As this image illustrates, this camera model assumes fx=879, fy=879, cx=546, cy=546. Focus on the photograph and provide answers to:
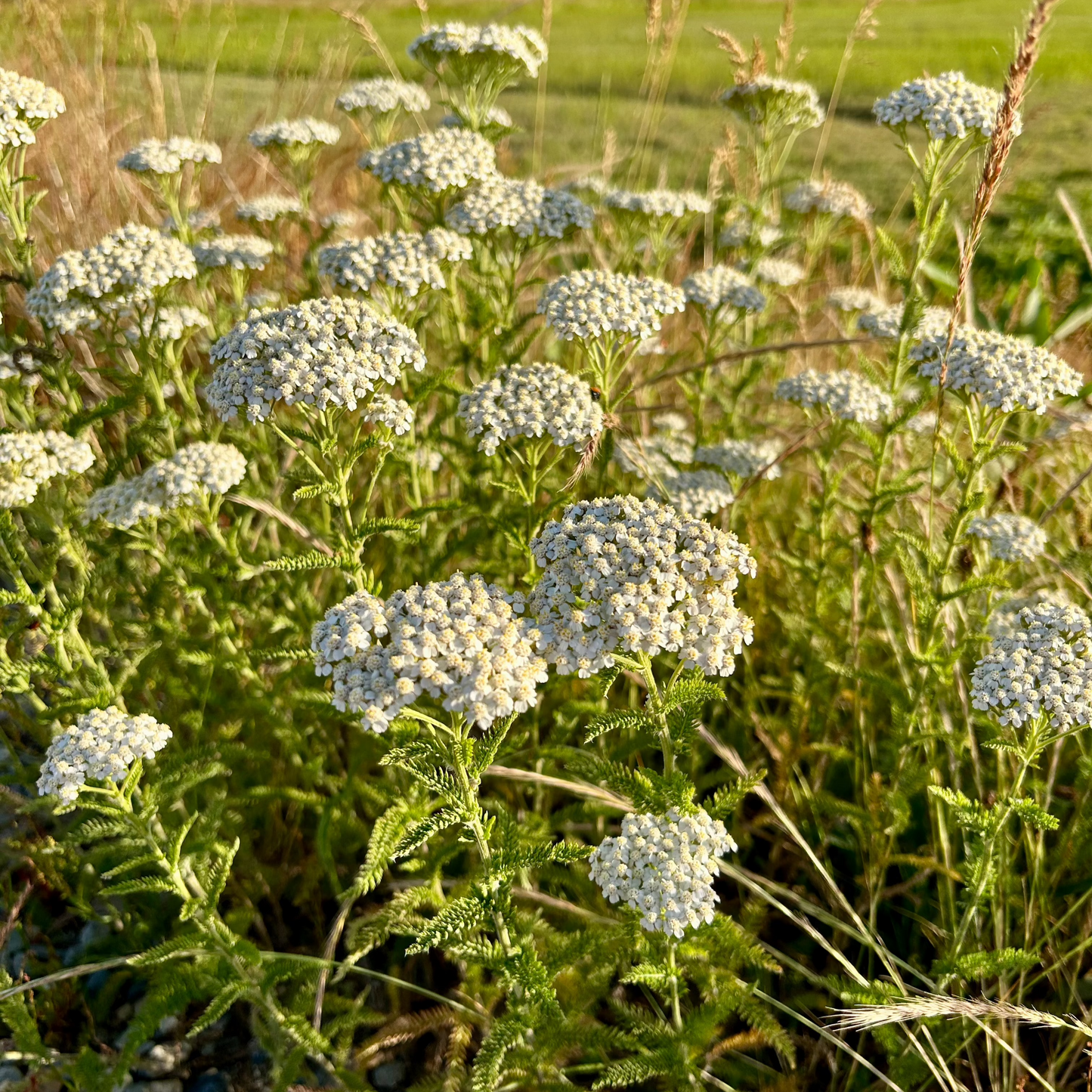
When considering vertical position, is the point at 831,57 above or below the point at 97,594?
above

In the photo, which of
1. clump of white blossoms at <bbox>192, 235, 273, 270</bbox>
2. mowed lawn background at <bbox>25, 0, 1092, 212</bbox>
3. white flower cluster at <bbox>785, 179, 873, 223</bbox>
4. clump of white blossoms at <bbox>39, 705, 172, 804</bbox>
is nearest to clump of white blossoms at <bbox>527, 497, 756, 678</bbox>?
clump of white blossoms at <bbox>39, 705, 172, 804</bbox>

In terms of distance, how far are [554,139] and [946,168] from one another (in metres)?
9.15

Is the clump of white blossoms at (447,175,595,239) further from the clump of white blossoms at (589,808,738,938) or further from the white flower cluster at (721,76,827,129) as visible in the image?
the clump of white blossoms at (589,808,738,938)

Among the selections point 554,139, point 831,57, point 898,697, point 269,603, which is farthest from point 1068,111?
point 269,603

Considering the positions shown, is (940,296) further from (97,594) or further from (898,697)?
(97,594)

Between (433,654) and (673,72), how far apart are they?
15218 millimetres

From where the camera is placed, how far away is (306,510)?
346cm

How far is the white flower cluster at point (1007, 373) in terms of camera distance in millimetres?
2676

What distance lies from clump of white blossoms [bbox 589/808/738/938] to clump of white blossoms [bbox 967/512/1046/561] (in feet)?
5.58

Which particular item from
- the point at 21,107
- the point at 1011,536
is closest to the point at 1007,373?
the point at 1011,536

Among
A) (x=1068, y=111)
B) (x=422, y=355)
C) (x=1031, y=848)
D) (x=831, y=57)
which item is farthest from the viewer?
(x=831, y=57)

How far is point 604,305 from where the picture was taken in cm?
289

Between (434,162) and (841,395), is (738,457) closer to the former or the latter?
(841,395)

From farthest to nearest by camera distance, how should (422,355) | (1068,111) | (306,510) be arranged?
(1068,111), (306,510), (422,355)
